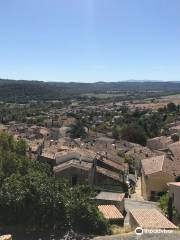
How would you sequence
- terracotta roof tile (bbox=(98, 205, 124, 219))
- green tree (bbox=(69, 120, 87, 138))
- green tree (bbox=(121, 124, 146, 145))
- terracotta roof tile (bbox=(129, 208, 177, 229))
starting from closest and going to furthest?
terracotta roof tile (bbox=(129, 208, 177, 229)) < terracotta roof tile (bbox=(98, 205, 124, 219)) < green tree (bbox=(121, 124, 146, 145)) < green tree (bbox=(69, 120, 87, 138))

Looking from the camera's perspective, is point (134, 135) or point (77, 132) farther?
point (77, 132)

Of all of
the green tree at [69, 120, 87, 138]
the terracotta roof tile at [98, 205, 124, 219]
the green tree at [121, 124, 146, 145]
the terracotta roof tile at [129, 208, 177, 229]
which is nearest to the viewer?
the terracotta roof tile at [129, 208, 177, 229]

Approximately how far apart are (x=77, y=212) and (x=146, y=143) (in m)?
65.8

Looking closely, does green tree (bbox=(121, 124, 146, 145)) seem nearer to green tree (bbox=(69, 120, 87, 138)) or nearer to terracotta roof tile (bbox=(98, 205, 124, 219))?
green tree (bbox=(69, 120, 87, 138))

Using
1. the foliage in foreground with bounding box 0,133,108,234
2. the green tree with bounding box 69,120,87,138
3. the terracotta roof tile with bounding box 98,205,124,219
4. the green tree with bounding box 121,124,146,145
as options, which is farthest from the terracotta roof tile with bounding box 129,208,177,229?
the green tree with bounding box 69,120,87,138

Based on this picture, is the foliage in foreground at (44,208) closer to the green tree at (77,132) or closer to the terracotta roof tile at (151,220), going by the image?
the terracotta roof tile at (151,220)

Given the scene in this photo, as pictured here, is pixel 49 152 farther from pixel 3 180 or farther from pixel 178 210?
pixel 3 180

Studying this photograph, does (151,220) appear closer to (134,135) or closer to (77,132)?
(134,135)

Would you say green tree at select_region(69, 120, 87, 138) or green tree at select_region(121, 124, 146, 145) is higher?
green tree at select_region(121, 124, 146, 145)

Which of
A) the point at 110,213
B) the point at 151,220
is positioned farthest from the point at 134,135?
the point at 151,220

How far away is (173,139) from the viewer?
79.6 m

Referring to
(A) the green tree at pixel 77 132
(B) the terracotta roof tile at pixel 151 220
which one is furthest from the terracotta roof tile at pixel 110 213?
(A) the green tree at pixel 77 132

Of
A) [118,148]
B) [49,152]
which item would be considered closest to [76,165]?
[49,152]

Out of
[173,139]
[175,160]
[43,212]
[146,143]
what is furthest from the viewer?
[146,143]
